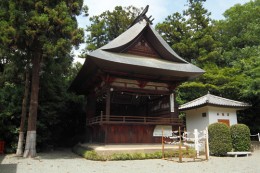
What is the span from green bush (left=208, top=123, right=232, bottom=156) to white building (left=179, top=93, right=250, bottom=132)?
335 cm

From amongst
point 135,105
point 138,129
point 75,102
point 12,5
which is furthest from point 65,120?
point 12,5

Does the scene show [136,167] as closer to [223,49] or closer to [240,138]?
[240,138]

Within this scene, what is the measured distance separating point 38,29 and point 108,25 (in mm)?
20531

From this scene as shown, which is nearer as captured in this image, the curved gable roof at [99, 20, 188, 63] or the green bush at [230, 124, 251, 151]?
the green bush at [230, 124, 251, 151]

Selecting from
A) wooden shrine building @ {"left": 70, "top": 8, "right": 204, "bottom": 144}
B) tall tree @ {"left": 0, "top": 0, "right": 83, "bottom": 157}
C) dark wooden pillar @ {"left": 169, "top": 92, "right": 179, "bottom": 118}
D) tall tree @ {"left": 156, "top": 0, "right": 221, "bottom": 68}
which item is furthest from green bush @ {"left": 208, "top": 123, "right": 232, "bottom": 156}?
tall tree @ {"left": 156, "top": 0, "right": 221, "bottom": 68}

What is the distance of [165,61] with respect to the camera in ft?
54.0

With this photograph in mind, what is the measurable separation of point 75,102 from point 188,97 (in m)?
11.4

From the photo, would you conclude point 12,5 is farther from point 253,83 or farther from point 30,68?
point 253,83

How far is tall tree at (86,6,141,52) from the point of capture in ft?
103

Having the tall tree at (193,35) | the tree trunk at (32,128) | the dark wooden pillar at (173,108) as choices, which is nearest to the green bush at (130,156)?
the dark wooden pillar at (173,108)

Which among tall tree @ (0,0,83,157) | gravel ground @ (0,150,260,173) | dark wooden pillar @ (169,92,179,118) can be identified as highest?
tall tree @ (0,0,83,157)

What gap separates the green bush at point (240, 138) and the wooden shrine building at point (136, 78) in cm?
335

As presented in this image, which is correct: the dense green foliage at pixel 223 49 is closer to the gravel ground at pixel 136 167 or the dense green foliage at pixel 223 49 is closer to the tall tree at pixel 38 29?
the gravel ground at pixel 136 167

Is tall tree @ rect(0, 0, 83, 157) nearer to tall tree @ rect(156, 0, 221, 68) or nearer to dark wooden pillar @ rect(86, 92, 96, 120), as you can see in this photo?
dark wooden pillar @ rect(86, 92, 96, 120)
